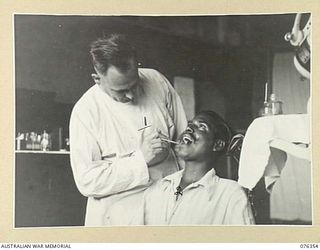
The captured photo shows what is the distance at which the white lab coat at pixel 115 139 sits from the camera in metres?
0.60

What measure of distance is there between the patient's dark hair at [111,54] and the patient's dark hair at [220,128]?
13 cm

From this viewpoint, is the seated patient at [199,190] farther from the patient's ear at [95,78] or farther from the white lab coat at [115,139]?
the patient's ear at [95,78]

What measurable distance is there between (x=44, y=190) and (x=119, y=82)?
0.19 meters

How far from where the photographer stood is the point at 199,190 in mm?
609

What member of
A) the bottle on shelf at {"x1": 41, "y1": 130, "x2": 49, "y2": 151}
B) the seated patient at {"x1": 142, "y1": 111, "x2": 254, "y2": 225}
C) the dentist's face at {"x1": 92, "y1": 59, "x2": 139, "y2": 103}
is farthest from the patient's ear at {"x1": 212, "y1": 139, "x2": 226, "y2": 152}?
the bottle on shelf at {"x1": 41, "y1": 130, "x2": 49, "y2": 151}

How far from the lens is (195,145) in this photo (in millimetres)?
610

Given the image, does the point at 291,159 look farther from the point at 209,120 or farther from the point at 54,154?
the point at 54,154

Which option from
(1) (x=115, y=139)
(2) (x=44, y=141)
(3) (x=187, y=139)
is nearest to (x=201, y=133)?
(3) (x=187, y=139)

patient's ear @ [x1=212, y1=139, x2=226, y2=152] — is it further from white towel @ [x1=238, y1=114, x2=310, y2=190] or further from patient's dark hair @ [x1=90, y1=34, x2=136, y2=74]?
patient's dark hair @ [x1=90, y1=34, x2=136, y2=74]

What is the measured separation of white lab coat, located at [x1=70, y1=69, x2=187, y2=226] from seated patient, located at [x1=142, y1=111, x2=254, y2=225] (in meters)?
0.02

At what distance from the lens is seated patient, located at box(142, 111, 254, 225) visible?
23.8 inches

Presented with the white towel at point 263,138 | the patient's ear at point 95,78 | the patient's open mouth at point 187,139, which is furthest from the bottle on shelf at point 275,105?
the patient's ear at point 95,78

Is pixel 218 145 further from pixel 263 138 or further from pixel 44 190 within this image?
pixel 44 190

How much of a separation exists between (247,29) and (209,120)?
0.14 meters
